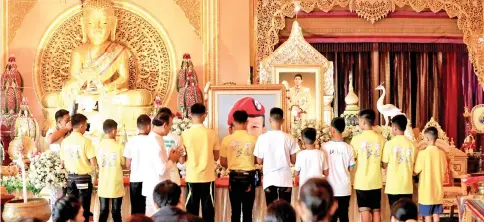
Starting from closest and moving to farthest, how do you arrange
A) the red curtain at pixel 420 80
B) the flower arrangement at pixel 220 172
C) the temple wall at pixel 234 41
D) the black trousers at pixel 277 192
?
the black trousers at pixel 277 192, the flower arrangement at pixel 220 172, the temple wall at pixel 234 41, the red curtain at pixel 420 80

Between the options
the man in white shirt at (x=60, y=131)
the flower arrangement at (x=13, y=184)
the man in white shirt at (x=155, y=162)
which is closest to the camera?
the man in white shirt at (x=155, y=162)

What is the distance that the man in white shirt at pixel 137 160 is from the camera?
611cm

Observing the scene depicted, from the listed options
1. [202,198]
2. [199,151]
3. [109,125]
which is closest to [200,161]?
[199,151]

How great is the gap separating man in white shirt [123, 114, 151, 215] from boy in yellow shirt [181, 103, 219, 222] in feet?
1.19

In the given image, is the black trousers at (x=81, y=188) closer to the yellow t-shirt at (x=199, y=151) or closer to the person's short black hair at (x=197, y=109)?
the yellow t-shirt at (x=199, y=151)

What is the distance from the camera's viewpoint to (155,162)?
5961 mm

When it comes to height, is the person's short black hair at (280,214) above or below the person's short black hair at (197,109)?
below

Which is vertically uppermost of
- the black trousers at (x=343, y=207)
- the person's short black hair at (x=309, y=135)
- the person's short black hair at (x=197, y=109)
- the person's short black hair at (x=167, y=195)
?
the person's short black hair at (x=197, y=109)

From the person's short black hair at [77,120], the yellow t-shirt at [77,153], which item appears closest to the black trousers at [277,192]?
the yellow t-shirt at [77,153]

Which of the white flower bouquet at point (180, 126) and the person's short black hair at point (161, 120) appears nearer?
the person's short black hair at point (161, 120)

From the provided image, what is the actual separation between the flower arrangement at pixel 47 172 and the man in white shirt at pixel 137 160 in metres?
0.63

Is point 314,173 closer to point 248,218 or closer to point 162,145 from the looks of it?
point 248,218

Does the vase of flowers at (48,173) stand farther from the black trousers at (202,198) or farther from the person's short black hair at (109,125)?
the black trousers at (202,198)

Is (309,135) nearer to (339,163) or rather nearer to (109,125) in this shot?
(339,163)
